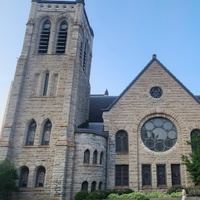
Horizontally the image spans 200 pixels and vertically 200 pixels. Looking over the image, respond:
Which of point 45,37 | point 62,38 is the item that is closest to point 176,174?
point 62,38

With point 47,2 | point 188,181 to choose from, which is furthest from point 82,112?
point 47,2

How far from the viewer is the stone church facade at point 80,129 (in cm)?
2119

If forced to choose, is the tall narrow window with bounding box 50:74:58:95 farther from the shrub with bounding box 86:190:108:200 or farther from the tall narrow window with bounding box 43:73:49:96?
the shrub with bounding box 86:190:108:200

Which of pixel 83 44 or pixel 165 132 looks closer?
pixel 165 132

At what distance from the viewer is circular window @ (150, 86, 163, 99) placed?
24.7 metres

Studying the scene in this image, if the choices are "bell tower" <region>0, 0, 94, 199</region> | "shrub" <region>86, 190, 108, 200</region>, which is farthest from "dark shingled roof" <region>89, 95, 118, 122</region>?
"shrub" <region>86, 190, 108, 200</region>

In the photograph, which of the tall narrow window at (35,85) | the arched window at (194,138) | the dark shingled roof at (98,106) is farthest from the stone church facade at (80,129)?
the dark shingled roof at (98,106)

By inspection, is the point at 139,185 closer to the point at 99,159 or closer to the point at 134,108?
the point at 99,159

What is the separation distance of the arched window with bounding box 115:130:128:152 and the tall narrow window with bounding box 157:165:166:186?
3441 mm

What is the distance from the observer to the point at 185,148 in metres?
22.3

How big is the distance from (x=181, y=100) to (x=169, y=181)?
7.79 m

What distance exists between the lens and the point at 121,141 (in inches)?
923

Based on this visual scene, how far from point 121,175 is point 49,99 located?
10039 millimetres

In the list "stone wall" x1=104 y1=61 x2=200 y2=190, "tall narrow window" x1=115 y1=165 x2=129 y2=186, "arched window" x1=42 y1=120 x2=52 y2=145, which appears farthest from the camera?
"arched window" x1=42 y1=120 x2=52 y2=145
